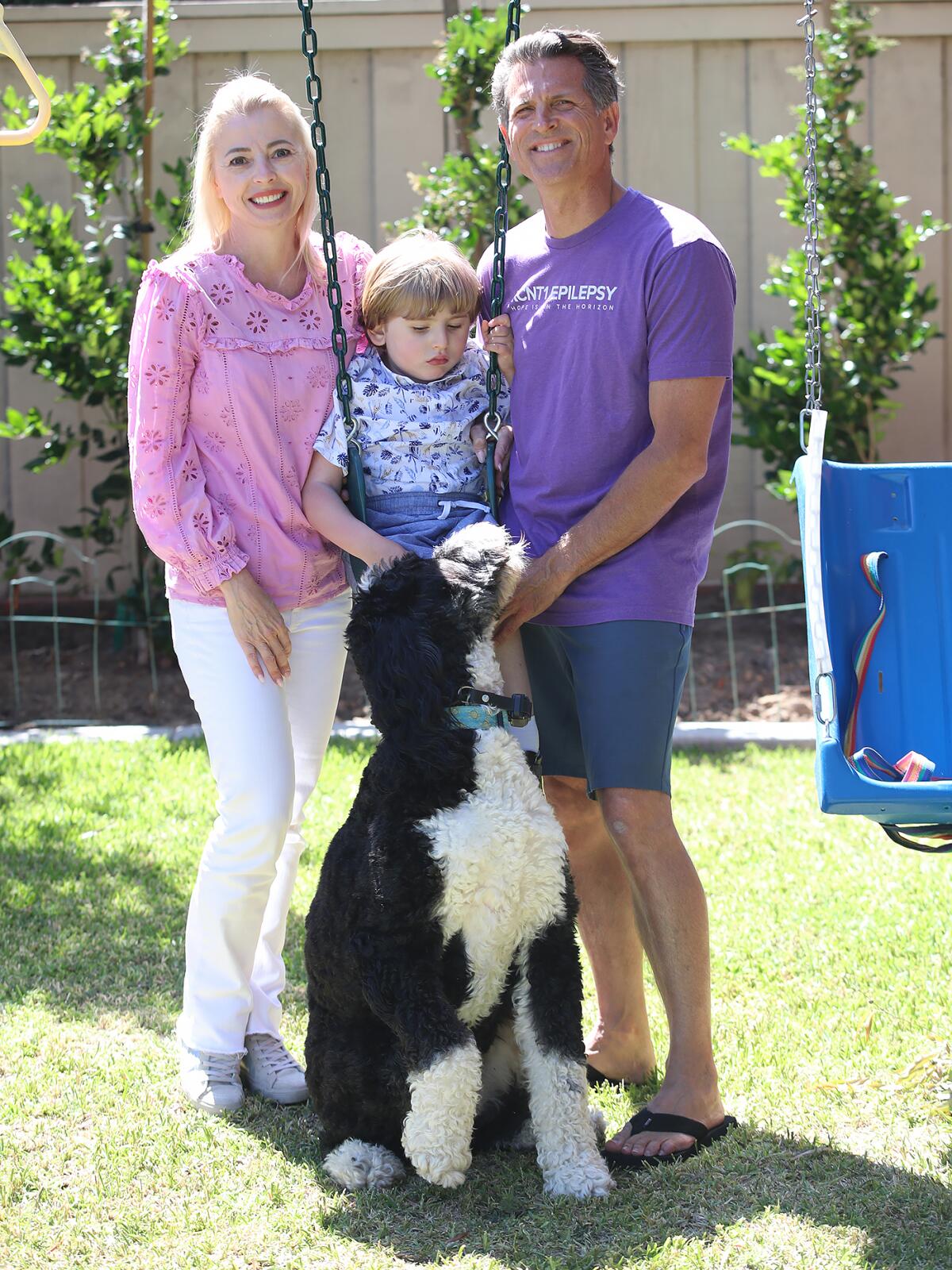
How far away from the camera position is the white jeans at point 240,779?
3344mm

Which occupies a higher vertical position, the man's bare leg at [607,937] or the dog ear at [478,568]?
the dog ear at [478,568]

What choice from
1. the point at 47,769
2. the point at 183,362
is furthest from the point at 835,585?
the point at 47,769

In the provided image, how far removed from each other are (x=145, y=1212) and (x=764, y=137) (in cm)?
612

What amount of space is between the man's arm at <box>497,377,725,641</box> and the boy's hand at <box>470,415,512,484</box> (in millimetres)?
293

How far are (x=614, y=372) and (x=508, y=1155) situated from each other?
1781mm

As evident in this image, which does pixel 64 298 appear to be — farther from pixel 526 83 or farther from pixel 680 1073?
pixel 680 1073

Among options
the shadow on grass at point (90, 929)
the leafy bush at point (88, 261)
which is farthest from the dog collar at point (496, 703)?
the leafy bush at point (88, 261)

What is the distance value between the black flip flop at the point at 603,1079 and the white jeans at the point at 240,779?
844mm

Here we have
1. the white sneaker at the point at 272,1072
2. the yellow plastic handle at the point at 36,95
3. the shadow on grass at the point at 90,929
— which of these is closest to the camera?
the yellow plastic handle at the point at 36,95

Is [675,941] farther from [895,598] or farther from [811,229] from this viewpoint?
[811,229]

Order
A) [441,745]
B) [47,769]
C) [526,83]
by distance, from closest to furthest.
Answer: [441,745], [526,83], [47,769]

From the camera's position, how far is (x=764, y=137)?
7.22 m

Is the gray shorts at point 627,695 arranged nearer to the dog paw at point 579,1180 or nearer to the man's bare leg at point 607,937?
Result: the man's bare leg at point 607,937

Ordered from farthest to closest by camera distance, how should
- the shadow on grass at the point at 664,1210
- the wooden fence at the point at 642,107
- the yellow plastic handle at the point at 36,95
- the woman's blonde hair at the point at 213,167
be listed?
1. the wooden fence at the point at 642,107
2. the woman's blonde hair at the point at 213,167
3. the yellow plastic handle at the point at 36,95
4. the shadow on grass at the point at 664,1210
